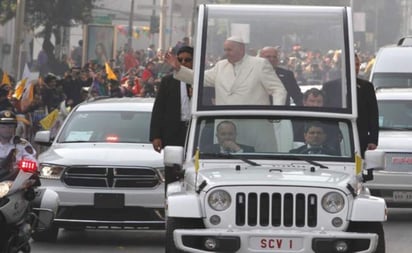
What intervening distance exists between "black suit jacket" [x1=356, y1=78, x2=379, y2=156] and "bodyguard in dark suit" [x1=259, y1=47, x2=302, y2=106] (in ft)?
4.08

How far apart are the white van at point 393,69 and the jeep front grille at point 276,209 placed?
635 inches

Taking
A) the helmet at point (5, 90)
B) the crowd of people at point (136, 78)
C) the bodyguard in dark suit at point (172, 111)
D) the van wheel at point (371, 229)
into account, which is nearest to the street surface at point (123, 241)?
the bodyguard in dark suit at point (172, 111)

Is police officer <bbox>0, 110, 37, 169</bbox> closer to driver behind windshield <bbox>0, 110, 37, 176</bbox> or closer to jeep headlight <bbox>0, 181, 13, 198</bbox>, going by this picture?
driver behind windshield <bbox>0, 110, 37, 176</bbox>

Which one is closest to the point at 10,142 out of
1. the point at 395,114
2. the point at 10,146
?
the point at 10,146

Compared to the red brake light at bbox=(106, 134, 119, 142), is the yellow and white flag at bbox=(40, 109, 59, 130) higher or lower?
lower

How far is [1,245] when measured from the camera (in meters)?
11.6

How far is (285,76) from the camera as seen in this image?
11.8 m

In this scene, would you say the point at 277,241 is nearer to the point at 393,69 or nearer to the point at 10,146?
the point at 10,146

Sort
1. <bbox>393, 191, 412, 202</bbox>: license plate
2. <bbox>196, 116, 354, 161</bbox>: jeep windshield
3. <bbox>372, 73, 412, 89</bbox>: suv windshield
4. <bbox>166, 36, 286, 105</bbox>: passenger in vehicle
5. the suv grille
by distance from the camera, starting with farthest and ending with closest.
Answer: <bbox>372, 73, 412, 89</bbox>: suv windshield → <bbox>393, 191, 412, 202</bbox>: license plate → the suv grille → <bbox>166, 36, 286, 105</bbox>: passenger in vehicle → <bbox>196, 116, 354, 161</bbox>: jeep windshield

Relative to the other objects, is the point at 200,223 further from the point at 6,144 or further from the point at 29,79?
the point at 29,79

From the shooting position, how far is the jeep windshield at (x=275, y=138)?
1132 centimetres

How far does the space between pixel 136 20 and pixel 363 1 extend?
14931 millimetres

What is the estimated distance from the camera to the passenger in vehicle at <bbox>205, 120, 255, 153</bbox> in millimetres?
11367

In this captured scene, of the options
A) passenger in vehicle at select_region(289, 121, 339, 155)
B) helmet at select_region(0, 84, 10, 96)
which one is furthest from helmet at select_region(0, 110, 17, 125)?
helmet at select_region(0, 84, 10, 96)
